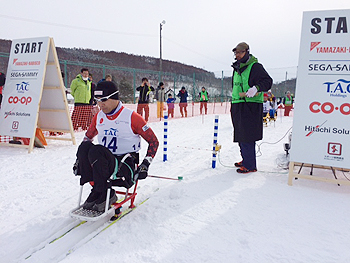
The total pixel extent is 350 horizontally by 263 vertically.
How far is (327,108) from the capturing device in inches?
145

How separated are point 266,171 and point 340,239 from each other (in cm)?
212

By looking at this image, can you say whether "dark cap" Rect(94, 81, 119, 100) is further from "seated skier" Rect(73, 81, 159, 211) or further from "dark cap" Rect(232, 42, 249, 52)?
"dark cap" Rect(232, 42, 249, 52)

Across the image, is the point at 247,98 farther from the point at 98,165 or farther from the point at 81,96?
the point at 81,96

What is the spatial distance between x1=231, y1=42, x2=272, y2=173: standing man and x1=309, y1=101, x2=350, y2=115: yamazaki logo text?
2.28 feet

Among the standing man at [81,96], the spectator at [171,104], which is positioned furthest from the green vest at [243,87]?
the spectator at [171,104]

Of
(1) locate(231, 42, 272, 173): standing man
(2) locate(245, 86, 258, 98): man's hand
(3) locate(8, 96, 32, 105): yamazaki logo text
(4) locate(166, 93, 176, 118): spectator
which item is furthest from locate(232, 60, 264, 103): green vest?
(4) locate(166, 93, 176, 118): spectator

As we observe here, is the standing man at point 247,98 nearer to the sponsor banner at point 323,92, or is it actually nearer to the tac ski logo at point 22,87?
the sponsor banner at point 323,92

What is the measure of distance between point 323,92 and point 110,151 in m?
2.95

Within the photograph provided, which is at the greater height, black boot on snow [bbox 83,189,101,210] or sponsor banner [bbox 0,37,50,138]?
sponsor banner [bbox 0,37,50,138]

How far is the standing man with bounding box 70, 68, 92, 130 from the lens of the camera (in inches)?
329

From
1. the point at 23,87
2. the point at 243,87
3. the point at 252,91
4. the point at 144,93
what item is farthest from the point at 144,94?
the point at 252,91

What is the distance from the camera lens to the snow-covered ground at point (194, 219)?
2.28 meters

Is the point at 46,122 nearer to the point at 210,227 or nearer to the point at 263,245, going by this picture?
the point at 210,227

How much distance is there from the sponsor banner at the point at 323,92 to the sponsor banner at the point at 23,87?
5.21 m
